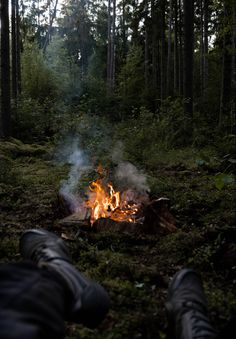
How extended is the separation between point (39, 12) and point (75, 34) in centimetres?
640

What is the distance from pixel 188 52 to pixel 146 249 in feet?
31.8

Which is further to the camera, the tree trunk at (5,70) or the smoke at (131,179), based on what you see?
the tree trunk at (5,70)

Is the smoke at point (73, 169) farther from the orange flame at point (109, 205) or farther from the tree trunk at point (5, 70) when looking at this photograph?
the tree trunk at point (5, 70)

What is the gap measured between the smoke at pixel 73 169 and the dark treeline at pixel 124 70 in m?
2.54

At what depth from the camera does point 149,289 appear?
354 cm

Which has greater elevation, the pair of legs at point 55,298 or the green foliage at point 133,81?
the green foliage at point 133,81

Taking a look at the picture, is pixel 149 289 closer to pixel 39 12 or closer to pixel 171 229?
pixel 171 229

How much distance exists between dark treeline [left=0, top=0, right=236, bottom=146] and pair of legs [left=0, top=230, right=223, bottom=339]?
5.03 metres

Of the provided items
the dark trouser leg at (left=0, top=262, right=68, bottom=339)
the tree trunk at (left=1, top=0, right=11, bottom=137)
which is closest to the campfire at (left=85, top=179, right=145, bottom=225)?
the dark trouser leg at (left=0, top=262, right=68, bottom=339)

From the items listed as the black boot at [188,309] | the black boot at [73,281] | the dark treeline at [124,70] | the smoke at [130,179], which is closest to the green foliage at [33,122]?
the dark treeline at [124,70]

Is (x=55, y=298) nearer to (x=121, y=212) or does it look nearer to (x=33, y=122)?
(x=121, y=212)

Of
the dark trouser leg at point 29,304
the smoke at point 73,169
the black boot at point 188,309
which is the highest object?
the dark trouser leg at point 29,304

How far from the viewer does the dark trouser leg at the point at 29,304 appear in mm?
1627

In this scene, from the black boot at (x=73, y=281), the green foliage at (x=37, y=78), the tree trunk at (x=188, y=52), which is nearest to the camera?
the black boot at (x=73, y=281)
